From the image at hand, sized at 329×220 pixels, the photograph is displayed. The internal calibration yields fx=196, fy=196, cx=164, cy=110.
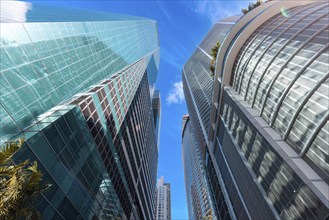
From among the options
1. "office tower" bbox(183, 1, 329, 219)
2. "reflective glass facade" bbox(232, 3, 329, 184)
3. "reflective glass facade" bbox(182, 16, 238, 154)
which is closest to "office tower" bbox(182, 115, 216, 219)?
"reflective glass facade" bbox(182, 16, 238, 154)

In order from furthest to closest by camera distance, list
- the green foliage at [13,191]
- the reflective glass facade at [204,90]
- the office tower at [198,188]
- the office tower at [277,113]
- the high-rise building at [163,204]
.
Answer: the high-rise building at [163,204], the office tower at [198,188], the reflective glass facade at [204,90], the office tower at [277,113], the green foliage at [13,191]

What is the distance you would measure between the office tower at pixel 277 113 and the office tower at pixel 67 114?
64.0 feet

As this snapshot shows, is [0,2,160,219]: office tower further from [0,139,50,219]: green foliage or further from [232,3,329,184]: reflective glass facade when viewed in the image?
[232,3,329,184]: reflective glass facade

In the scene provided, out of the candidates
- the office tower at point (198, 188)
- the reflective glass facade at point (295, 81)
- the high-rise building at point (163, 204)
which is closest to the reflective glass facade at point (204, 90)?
the office tower at point (198, 188)

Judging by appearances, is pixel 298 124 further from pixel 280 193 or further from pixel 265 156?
pixel 280 193

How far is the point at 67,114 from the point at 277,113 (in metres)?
21.6

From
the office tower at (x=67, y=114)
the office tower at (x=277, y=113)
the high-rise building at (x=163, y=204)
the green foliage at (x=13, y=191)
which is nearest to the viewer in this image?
the green foliage at (x=13, y=191)

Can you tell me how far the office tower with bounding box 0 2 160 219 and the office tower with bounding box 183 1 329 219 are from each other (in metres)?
19.5

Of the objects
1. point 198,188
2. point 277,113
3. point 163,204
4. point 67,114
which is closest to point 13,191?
point 67,114

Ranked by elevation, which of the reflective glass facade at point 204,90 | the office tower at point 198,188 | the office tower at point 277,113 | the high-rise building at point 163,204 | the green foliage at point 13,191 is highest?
the green foliage at point 13,191

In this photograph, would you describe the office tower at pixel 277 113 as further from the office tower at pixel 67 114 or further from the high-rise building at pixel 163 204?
the high-rise building at pixel 163 204

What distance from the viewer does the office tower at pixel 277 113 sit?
15.9 metres

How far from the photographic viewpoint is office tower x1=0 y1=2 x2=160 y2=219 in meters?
14.6

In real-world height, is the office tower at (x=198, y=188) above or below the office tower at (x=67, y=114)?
below
